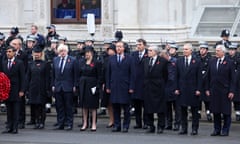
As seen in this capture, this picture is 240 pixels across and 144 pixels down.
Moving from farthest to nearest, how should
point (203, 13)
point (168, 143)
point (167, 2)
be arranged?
point (203, 13) < point (167, 2) < point (168, 143)

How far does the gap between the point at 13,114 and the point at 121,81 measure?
2.68 m

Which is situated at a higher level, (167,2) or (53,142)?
(167,2)

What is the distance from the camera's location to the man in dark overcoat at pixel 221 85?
813 inches

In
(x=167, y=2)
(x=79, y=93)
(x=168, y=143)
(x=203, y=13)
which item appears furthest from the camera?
(x=203, y=13)

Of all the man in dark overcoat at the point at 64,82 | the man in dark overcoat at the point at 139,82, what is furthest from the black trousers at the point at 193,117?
the man in dark overcoat at the point at 64,82

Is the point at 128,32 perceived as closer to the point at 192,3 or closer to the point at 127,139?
the point at 192,3

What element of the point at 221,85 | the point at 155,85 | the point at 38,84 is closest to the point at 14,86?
the point at 38,84

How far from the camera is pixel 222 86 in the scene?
2067 centimetres

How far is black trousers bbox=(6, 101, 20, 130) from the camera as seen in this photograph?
21.2 metres

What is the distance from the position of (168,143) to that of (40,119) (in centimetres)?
386

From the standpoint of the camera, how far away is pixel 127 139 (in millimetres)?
20344

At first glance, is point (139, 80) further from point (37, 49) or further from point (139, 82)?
point (37, 49)

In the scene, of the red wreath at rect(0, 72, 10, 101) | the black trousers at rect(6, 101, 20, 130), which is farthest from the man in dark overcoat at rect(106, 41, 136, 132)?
the red wreath at rect(0, 72, 10, 101)

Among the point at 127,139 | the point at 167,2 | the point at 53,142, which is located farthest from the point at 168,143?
the point at 167,2
